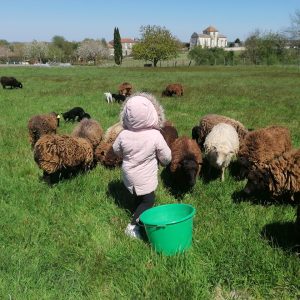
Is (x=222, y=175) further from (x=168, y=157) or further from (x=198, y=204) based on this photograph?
(x=168, y=157)

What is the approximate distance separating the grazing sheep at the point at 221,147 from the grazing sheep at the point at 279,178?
3.55 ft

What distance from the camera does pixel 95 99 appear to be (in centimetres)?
1730

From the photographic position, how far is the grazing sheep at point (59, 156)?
650 centimetres

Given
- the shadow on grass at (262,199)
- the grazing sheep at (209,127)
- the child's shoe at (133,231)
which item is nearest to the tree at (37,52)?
the grazing sheep at (209,127)

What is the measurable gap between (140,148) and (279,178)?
7.05 feet

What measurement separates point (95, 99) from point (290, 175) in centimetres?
1297

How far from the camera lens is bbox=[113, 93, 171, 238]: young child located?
4656 millimetres

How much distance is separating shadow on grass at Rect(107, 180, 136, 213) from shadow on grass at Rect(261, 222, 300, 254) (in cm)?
184

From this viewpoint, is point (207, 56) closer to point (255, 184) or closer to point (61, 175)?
point (61, 175)

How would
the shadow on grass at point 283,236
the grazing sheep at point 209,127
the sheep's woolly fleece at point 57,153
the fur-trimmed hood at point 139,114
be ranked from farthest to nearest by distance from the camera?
the grazing sheep at point 209,127 < the sheep's woolly fleece at point 57,153 < the fur-trimmed hood at point 139,114 < the shadow on grass at point 283,236

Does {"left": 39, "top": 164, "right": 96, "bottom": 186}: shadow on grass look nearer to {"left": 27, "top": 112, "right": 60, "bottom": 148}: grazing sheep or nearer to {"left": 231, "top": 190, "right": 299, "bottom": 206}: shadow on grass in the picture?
{"left": 27, "top": 112, "right": 60, "bottom": 148}: grazing sheep

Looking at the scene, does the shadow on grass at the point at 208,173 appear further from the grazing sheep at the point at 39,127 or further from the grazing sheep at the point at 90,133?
the grazing sheep at the point at 39,127

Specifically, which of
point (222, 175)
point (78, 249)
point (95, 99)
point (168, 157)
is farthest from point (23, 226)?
point (95, 99)

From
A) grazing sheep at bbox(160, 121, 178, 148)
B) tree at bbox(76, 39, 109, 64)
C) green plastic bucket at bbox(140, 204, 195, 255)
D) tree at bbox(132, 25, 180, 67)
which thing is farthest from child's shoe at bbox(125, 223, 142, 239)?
tree at bbox(76, 39, 109, 64)
